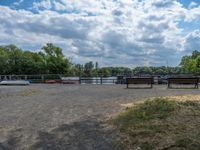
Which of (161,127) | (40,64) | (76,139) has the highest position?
(40,64)

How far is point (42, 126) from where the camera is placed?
8.33 meters

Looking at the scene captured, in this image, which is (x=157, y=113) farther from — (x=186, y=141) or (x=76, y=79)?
(x=76, y=79)

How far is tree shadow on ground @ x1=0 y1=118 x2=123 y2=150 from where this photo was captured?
640 centimetres

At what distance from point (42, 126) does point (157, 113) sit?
10.0 feet

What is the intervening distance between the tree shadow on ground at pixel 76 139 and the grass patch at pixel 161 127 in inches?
13.8

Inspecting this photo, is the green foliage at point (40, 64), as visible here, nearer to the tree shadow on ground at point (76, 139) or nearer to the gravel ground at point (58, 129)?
the gravel ground at point (58, 129)

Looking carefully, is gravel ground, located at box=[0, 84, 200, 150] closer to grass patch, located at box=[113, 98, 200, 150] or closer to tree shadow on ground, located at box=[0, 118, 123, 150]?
tree shadow on ground, located at box=[0, 118, 123, 150]

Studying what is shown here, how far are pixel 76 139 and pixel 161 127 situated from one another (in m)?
1.90

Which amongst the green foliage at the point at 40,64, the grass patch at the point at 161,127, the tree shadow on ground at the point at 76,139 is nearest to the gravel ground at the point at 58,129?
the tree shadow on ground at the point at 76,139

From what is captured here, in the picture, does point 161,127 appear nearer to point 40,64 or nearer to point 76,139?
point 76,139

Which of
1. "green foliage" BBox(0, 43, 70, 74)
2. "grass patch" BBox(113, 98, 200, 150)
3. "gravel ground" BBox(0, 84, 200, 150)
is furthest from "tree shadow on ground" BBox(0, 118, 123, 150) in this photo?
"green foliage" BBox(0, 43, 70, 74)

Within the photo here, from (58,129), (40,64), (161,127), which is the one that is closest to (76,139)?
(58,129)

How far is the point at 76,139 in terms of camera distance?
693cm

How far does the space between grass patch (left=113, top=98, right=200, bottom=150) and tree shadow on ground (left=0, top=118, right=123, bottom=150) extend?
0.35 meters
